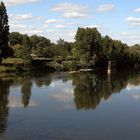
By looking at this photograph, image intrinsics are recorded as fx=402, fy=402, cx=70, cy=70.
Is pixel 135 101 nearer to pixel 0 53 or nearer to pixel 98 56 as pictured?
pixel 0 53

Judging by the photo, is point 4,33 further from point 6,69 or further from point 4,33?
point 6,69

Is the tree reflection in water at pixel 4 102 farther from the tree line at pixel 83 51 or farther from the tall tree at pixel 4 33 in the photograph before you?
the tree line at pixel 83 51

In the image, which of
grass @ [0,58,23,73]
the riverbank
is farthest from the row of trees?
grass @ [0,58,23,73]

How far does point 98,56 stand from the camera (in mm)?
118812

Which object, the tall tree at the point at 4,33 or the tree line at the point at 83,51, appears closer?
the tall tree at the point at 4,33

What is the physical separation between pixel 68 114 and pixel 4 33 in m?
47.2

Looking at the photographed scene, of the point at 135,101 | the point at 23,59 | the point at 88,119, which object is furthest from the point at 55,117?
the point at 23,59

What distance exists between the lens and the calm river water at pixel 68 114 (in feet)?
89.5

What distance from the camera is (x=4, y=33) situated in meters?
79.2

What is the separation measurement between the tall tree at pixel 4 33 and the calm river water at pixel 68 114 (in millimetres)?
23511

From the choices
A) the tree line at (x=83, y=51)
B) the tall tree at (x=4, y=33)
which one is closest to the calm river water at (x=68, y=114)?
the tall tree at (x=4, y=33)

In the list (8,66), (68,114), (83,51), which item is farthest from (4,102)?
(83,51)

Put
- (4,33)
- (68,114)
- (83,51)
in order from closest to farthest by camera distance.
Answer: (68,114)
(4,33)
(83,51)

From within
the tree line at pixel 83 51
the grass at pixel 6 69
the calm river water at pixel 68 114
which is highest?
the tree line at pixel 83 51
